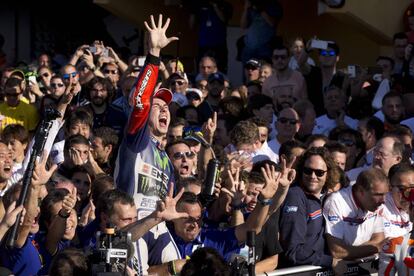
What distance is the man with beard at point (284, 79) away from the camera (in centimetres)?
1374

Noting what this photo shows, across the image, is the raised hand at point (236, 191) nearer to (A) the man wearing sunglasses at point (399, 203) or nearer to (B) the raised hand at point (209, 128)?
(A) the man wearing sunglasses at point (399, 203)

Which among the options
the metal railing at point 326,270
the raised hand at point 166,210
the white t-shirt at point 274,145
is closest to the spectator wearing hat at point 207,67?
the white t-shirt at point 274,145

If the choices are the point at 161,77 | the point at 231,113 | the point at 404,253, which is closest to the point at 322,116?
the point at 231,113

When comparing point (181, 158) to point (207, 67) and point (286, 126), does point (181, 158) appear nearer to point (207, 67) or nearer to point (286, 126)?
point (286, 126)

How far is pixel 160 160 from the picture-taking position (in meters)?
8.41

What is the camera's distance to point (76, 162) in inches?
422

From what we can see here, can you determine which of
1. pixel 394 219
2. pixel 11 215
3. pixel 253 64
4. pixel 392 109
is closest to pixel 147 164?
pixel 11 215

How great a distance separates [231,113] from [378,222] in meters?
4.15

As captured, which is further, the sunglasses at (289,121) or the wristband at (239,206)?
the sunglasses at (289,121)

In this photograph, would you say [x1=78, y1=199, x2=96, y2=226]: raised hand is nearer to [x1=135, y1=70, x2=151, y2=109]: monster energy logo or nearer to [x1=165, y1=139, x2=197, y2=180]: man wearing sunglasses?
[x1=165, y1=139, x2=197, y2=180]: man wearing sunglasses

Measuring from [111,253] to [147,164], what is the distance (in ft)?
6.16

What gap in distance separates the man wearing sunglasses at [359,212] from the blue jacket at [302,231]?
0.13 m

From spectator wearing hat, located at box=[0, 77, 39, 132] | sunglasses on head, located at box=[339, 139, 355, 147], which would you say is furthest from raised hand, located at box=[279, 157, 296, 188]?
spectator wearing hat, located at box=[0, 77, 39, 132]

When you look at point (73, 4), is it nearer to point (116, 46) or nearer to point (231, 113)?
point (116, 46)
